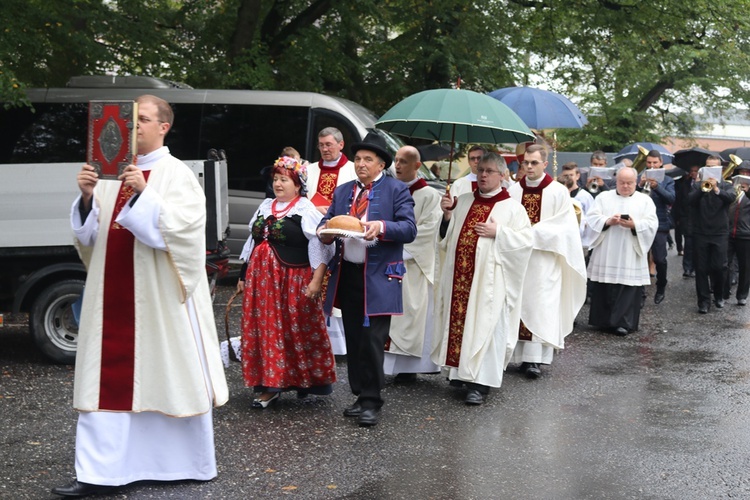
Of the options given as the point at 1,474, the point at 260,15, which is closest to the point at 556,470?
the point at 1,474

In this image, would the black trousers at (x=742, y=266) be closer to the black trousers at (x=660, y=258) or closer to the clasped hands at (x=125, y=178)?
the black trousers at (x=660, y=258)

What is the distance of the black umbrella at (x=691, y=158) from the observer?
676 inches

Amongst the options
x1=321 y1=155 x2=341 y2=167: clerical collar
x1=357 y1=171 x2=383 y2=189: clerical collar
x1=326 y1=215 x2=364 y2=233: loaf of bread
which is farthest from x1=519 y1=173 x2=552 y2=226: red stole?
x1=326 y1=215 x2=364 y2=233: loaf of bread

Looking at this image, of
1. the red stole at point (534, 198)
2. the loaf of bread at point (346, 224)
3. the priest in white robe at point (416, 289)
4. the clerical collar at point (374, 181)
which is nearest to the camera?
the loaf of bread at point (346, 224)

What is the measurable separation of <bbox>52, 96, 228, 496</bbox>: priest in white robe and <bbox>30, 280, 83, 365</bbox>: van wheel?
3318 mm

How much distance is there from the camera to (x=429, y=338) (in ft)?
27.8

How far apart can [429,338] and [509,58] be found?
10.8 metres

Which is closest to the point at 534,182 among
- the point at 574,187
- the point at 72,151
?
the point at 574,187

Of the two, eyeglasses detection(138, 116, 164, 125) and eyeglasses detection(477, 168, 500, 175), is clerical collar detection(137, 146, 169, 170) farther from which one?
eyeglasses detection(477, 168, 500, 175)

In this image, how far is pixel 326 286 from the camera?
823 cm

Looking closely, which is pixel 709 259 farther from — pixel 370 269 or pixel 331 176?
pixel 370 269

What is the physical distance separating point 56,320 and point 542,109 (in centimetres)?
623

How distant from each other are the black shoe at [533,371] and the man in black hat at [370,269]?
207 centimetres

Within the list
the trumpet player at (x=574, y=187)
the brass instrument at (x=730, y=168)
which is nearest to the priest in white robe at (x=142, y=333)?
the trumpet player at (x=574, y=187)
